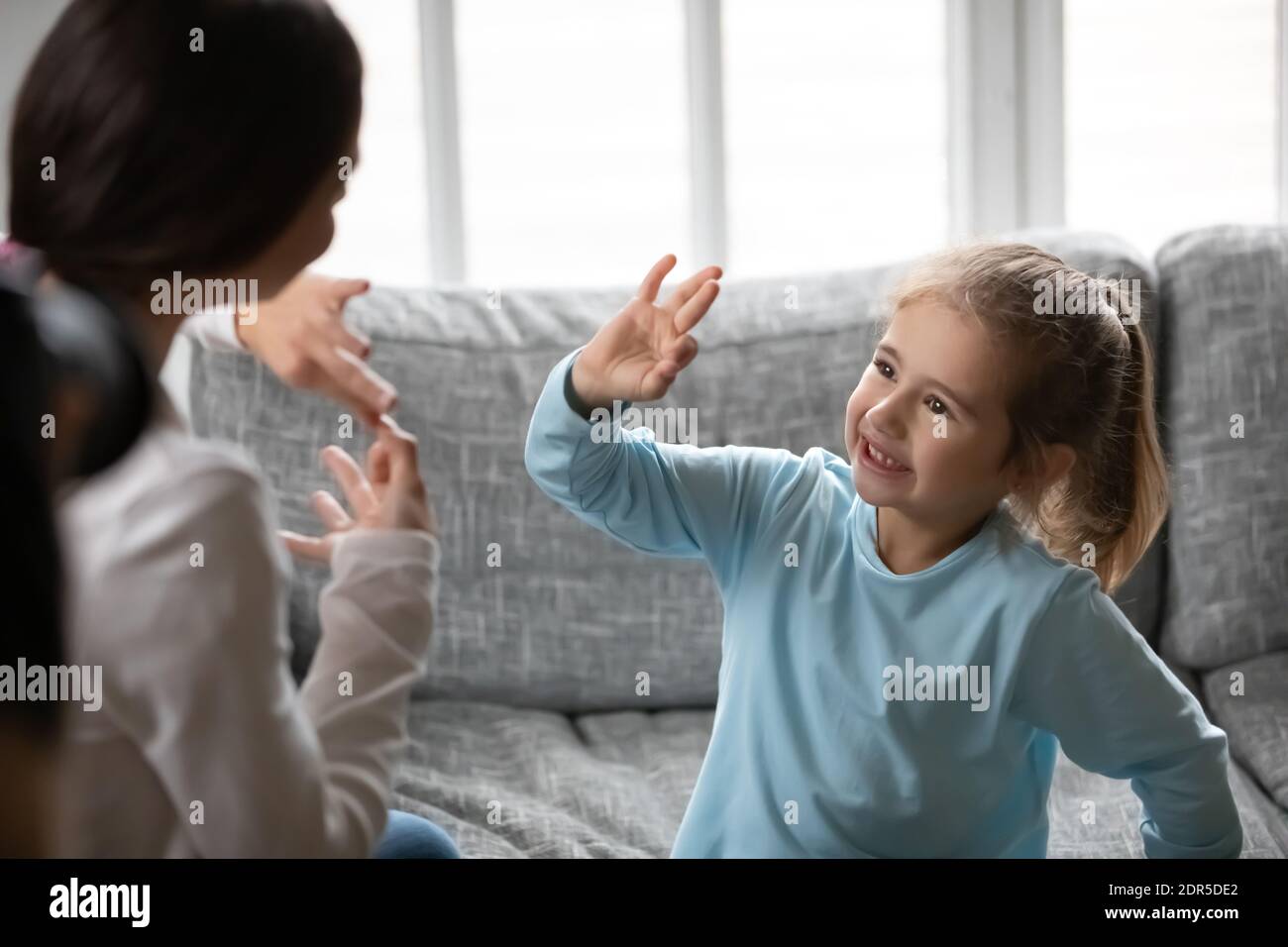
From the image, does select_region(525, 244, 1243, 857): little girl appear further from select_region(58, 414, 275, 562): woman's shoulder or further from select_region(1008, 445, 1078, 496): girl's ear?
select_region(58, 414, 275, 562): woman's shoulder

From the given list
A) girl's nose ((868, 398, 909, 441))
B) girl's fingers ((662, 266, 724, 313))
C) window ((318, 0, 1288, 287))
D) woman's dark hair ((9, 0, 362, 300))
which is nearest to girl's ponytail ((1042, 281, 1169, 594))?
girl's nose ((868, 398, 909, 441))

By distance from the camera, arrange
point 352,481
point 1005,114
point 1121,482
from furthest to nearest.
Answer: point 1005,114
point 1121,482
point 352,481

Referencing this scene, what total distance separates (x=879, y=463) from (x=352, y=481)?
0.89 feet

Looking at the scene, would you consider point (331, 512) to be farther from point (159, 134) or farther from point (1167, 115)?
point (1167, 115)

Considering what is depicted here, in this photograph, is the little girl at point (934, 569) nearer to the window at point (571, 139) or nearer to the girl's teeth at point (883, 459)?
the girl's teeth at point (883, 459)

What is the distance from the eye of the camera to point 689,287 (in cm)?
69

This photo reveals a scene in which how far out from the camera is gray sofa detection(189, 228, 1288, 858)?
0.77m

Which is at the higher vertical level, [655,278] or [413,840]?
[655,278]

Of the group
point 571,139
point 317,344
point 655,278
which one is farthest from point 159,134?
point 571,139

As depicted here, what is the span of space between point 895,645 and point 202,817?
36 cm

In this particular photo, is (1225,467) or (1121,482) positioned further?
(1225,467)

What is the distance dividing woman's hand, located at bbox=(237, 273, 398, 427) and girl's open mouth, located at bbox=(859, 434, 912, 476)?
249 mm

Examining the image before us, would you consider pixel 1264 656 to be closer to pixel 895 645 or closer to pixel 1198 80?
pixel 895 645
